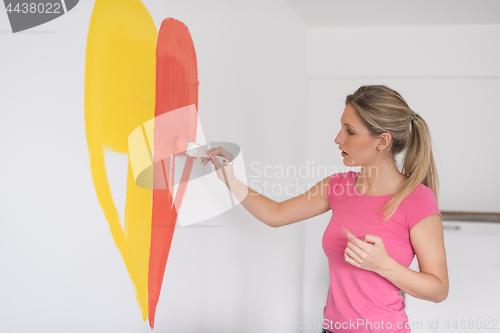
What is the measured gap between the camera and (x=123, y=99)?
926 millimetres

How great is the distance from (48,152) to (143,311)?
505mm

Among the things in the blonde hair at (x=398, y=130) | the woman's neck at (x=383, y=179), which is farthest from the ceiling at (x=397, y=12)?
the woman's neck at (x=383, y=179)

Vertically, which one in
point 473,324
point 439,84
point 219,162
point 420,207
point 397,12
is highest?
point 397,12

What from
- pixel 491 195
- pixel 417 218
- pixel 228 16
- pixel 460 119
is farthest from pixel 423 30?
pixel 417 218

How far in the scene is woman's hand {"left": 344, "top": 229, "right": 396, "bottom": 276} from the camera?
1043mm

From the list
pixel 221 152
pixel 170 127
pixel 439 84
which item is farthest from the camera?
pixel 439 84

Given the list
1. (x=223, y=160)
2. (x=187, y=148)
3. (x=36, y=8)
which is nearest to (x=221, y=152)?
(x=223, y=160)

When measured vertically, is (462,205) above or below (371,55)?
below

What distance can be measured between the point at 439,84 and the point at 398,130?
1.51 m

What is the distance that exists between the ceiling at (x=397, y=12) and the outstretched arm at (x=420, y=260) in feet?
4.76

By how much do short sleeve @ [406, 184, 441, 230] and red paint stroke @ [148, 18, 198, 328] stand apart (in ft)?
2.27

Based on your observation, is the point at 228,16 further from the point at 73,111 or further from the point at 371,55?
the point at 371,55

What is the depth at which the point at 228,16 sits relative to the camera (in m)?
1.50

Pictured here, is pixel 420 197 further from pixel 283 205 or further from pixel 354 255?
pixel 283 205
